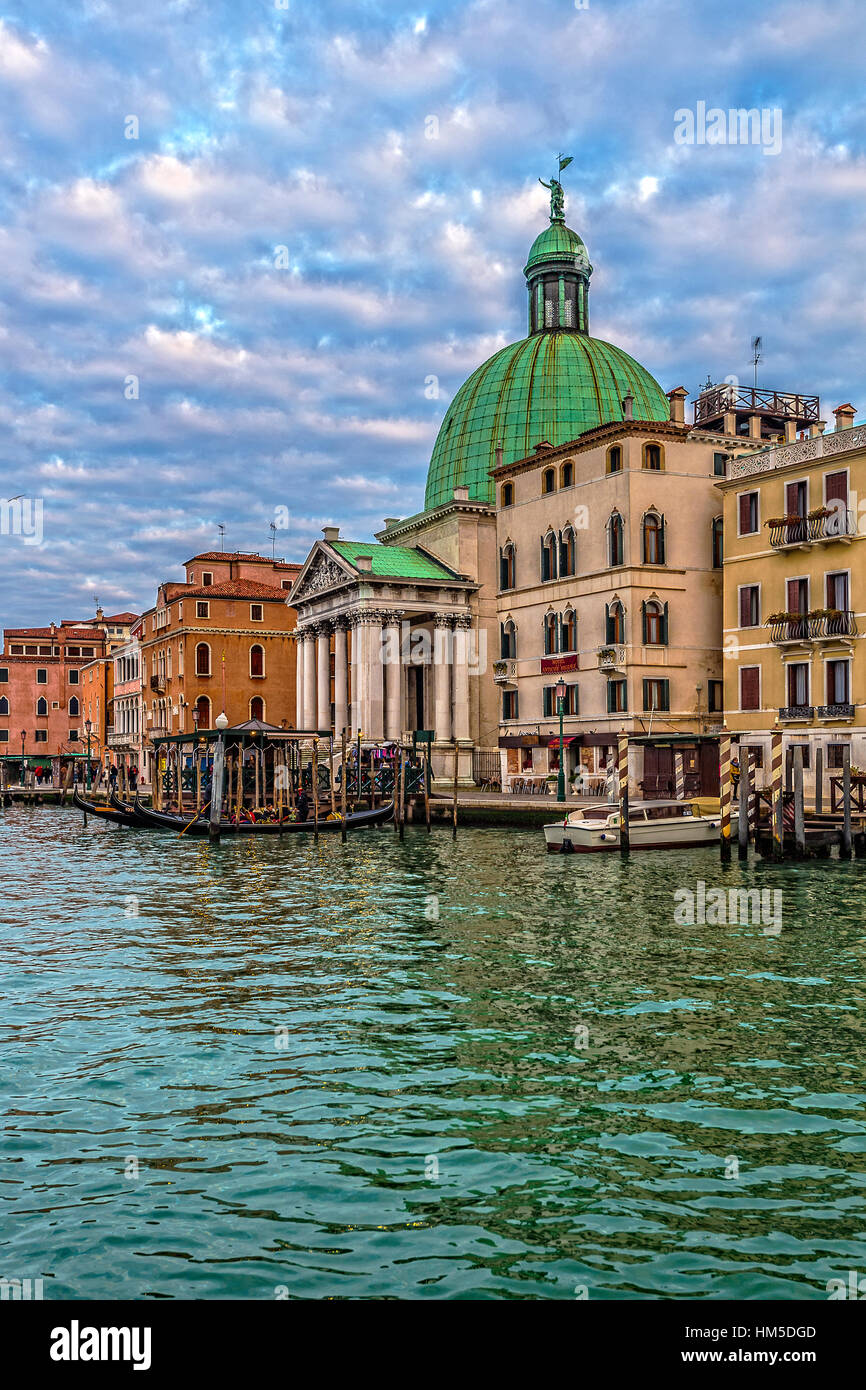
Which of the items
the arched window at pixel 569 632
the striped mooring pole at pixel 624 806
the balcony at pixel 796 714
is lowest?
the striped mooring pole at pixel 624 806

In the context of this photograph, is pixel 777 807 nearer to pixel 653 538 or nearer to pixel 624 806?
pixel 624 806

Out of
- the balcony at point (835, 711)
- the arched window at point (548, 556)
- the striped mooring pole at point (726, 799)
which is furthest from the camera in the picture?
the arched window at point (548, 556)

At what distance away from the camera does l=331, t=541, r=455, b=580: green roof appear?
59438 millimetres

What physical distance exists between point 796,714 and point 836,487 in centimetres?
670

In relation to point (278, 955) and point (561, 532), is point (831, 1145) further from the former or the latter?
point (561, 532)

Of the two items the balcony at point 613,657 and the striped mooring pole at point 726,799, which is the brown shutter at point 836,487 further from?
the balcony at point 613,657

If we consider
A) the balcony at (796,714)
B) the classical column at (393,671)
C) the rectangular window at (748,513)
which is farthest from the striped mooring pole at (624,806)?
the classical column at (393,671)

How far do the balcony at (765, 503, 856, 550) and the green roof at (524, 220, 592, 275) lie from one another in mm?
34487

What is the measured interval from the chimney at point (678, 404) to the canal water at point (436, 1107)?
103 feet

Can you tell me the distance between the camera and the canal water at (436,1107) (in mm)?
6684

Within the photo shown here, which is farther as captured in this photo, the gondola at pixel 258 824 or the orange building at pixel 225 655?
the orange building at pixel 225 655

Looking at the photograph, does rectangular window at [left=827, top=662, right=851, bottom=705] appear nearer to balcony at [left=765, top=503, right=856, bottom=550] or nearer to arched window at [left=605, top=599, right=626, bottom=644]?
balcony at [left=765, top=503, right=856, bottom=550]

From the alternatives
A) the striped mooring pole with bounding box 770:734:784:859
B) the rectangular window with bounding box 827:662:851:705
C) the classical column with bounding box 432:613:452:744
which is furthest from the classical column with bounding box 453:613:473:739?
the striped mooring pole with bounding box 770:734:784:859
